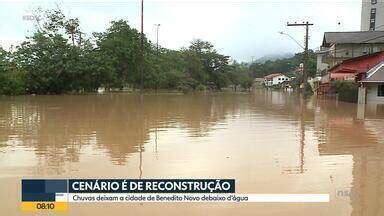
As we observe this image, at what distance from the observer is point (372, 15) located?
85875 millimetres

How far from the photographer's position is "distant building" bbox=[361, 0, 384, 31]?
83.8 metres

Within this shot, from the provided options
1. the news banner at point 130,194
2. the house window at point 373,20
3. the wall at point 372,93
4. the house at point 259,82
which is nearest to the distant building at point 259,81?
the house at point 259,82

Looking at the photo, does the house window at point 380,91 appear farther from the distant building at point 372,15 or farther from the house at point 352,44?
the distant building at point 372,15

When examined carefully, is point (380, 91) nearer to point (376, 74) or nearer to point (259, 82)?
point (376, 74)

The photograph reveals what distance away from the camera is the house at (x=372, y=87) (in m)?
37.4

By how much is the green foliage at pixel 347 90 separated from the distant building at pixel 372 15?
4133 centimetres

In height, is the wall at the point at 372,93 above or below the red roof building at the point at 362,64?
below

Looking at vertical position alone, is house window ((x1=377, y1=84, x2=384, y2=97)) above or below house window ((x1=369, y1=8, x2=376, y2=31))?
below

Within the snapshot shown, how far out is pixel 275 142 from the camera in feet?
43.0

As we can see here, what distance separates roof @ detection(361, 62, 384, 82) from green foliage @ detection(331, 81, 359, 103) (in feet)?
5.92

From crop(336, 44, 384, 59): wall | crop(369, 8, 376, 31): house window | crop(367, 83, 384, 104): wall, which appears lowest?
crop(367, 83, 384, 104): wall

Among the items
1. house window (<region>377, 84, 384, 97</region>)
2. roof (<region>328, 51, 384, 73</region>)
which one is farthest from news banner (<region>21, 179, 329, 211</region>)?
roof (<region>328, 51, 384, 73</region>)

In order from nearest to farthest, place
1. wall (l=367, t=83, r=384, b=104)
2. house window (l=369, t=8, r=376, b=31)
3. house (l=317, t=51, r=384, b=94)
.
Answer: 1. wall (l=367, t=83, r=384, b=104)
2. house (l=317, t=51, r=384, b=94)
3. house window (l=369, t=8, r=376, b=31)

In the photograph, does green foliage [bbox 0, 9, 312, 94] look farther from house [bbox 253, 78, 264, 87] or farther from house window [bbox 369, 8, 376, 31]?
Result: house [bbox 253, 78, 264, 87]
